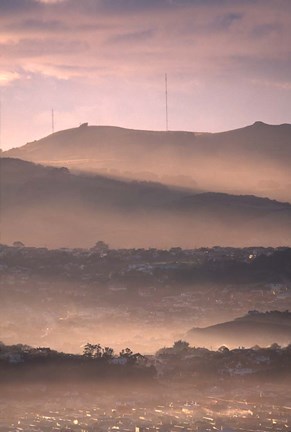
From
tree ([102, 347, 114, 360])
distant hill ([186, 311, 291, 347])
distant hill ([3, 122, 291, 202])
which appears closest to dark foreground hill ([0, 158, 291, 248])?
distant hill ([3, 122, 291, 202])

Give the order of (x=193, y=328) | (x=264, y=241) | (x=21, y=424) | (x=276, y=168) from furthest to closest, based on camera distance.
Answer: (x=276, y=168) → (x=264, y=241) → (x=193, y=328) → (x=21, y=424)

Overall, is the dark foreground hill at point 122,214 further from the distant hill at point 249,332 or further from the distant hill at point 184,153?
the distant hill at point 249,332

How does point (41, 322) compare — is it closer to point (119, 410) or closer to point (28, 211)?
point (119, 410)

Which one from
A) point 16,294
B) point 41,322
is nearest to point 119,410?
point 41,322

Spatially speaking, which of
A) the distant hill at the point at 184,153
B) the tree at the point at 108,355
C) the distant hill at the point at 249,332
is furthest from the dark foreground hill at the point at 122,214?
the tree at the point at 108,355

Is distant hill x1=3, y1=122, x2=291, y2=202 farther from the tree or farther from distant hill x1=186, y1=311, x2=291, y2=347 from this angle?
the tree

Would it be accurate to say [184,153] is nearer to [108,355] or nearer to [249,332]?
[249,332]

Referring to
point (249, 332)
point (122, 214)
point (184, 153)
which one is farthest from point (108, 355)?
point (184, 153)
